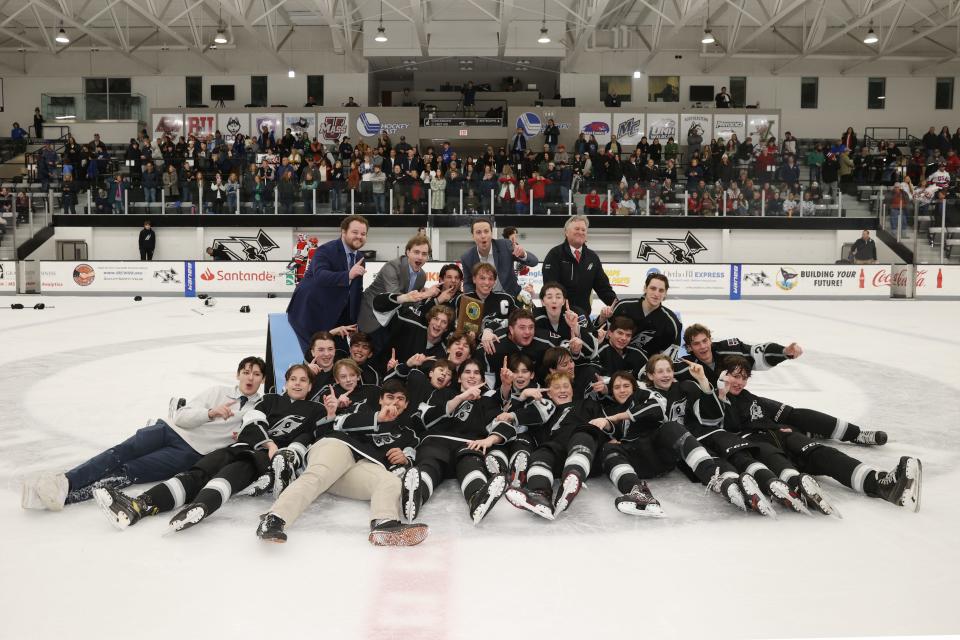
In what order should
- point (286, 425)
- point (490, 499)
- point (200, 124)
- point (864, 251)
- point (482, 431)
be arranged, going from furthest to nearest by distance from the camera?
point (200, 124) → point (864, 251) → point (482, 431) → point (286, 425) → point (490, 499)

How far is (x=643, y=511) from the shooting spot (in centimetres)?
469

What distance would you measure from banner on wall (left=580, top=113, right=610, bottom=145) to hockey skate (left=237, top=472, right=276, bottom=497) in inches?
1112

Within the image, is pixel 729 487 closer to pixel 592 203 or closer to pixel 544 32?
pixel 592 203

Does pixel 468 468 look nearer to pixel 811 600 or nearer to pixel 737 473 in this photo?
pixel 737 473

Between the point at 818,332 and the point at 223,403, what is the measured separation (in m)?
11.4

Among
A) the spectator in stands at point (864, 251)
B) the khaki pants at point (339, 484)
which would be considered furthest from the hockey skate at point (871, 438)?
the spectator in stands at point (864, 251)

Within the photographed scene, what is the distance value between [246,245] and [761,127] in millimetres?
19879

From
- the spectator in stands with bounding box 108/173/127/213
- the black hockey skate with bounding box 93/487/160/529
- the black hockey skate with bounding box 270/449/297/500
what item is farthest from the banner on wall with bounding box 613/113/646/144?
the black hockey skate with bounding box 93/487/160/529

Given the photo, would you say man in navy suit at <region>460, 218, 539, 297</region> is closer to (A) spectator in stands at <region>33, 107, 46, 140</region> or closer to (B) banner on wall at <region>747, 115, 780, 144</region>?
(B) banner on wall at <region>747, 115, 780, 144</region>

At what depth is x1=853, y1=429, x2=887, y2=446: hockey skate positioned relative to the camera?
6258 millimetres

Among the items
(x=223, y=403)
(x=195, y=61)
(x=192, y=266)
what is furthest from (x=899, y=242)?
(x=195, y=61)

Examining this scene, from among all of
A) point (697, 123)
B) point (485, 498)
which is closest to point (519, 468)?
point (485, 498)

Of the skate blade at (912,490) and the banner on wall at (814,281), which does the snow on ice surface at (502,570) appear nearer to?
the skate blade at (912,490)

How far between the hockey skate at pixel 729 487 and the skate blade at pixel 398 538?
1.80 metres
